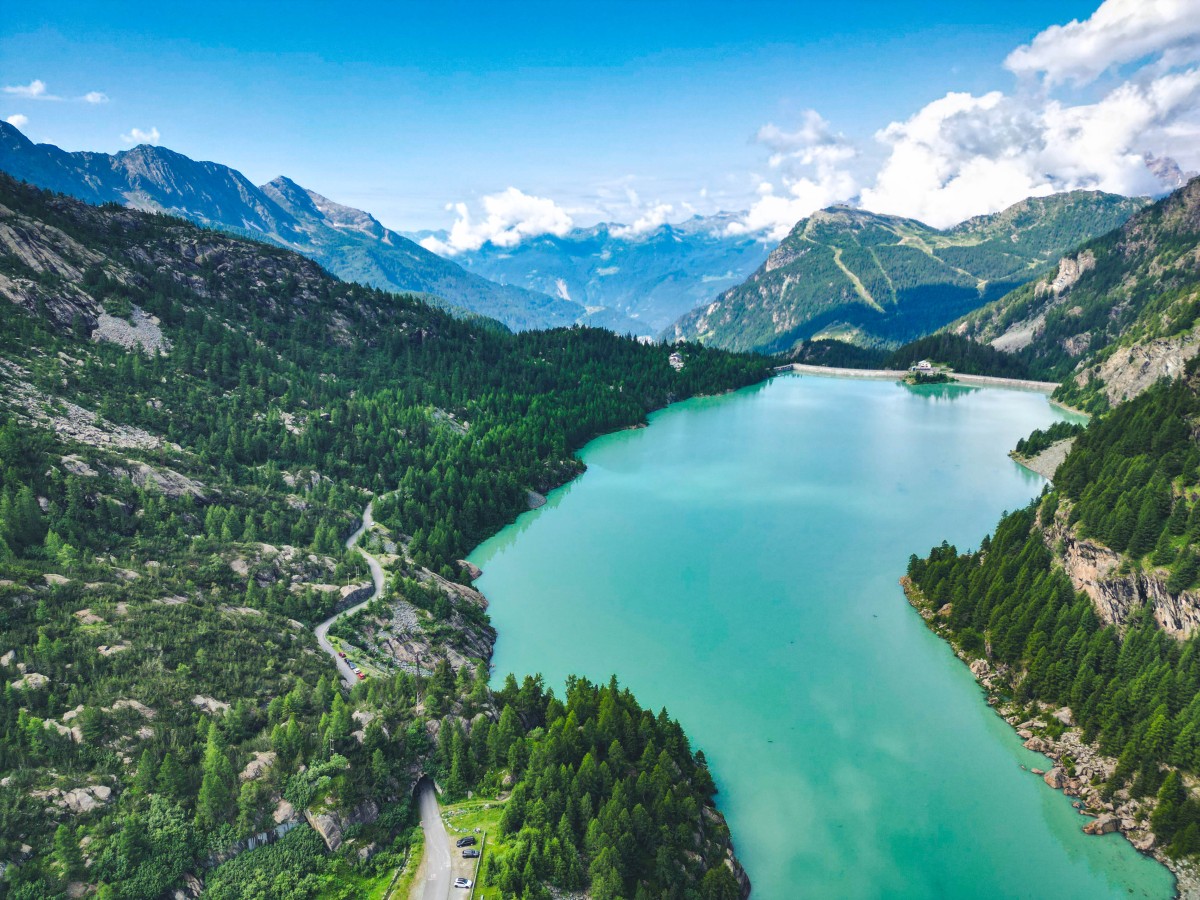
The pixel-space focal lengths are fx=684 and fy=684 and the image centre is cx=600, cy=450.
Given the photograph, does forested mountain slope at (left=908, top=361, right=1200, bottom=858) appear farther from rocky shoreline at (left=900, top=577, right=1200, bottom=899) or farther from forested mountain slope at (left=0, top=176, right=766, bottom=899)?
forested mountain slope at (left=0, top=176, right=766, bottom=899)

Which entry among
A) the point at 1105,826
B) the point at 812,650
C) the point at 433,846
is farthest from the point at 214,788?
the point at 1105,826

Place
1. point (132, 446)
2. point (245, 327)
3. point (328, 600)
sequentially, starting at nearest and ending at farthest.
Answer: point (328, 600), point (132, 446), point (245, 327)

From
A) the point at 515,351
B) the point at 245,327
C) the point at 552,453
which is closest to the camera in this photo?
the point at 552,453

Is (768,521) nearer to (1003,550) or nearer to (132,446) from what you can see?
(1003,550)

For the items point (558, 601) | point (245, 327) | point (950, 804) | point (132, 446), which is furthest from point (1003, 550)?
point (245, 327)

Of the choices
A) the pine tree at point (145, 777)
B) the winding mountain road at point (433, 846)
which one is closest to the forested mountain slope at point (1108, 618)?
the winding mountain road at point (433, 846)

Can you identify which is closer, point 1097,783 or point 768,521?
point 1097,783

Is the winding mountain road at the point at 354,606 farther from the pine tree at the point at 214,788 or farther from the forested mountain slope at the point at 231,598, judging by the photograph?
the pine tree at the point at 214,788
